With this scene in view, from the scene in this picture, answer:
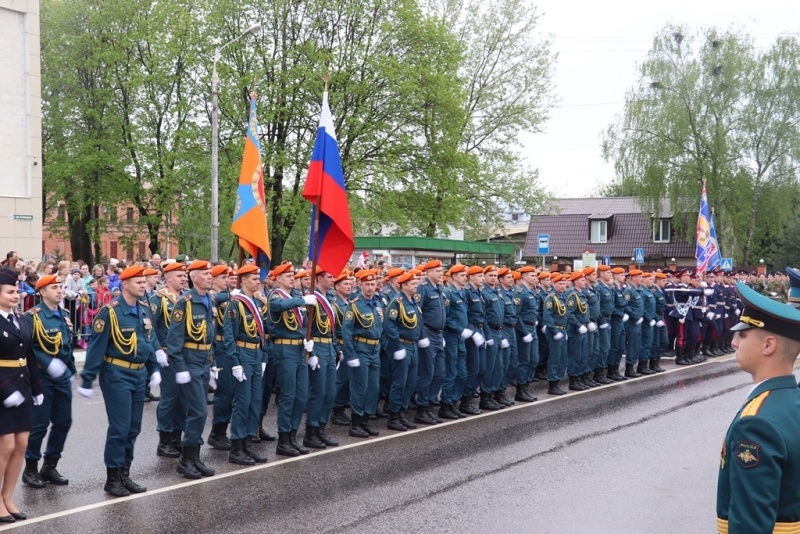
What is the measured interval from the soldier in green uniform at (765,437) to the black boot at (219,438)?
7.04 m

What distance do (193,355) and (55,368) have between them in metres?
1.36

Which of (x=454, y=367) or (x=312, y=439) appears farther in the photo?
(x=454, y=367)

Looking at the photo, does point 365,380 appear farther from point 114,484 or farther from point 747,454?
point 747,454

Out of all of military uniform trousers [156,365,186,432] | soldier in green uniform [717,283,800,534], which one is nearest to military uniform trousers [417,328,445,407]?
military uniform trousers [156,365,186,432]

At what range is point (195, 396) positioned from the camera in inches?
318

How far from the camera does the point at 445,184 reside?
30.8 meters

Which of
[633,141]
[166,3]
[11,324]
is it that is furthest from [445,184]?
[11,324]

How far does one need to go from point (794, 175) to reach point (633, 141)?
827cm

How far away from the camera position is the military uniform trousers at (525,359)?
41.9ft

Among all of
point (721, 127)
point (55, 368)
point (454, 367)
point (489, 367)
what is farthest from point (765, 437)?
point (721, 127)

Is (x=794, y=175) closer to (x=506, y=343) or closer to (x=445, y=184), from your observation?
(x=445, y=184)

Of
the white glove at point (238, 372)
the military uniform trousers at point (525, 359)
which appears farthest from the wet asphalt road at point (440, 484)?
the military uniform trousers at point (525, 359)

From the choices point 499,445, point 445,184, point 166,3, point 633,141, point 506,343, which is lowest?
point 499,445

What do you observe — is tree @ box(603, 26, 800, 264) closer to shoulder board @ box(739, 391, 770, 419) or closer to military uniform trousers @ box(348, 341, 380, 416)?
military uniform trousers @ box(348, 341, 380, 416)
